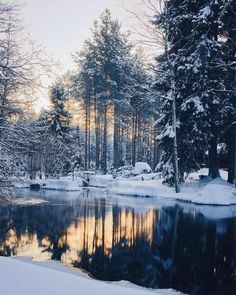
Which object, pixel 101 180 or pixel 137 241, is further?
pixel 101 180

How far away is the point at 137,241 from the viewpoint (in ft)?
42.5

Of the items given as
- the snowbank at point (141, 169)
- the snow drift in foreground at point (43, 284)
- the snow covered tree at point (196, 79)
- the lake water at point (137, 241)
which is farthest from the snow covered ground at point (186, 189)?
the snow drift in foreground at point (43, 284)

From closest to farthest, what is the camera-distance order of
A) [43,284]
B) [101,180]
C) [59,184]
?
1. [43,284]
2. [59,184]
3. [101,180]

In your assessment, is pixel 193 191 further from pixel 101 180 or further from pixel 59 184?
pixel 101 180

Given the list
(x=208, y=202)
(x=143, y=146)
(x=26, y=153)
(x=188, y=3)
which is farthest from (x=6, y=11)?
(x=143, y=146)

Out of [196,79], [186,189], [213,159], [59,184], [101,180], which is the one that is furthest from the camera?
[101,180]

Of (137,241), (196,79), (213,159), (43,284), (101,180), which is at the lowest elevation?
(137,241)

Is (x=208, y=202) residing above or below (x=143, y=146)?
below

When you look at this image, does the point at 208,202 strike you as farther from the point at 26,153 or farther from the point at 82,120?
the point at 82,120

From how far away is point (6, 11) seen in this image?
30.9 ft

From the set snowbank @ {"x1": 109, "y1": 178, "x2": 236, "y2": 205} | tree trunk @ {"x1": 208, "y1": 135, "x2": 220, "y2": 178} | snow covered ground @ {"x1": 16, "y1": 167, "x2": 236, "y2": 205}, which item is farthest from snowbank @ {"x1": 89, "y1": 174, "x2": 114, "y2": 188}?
tree trunk @ {"x1": 208, "y1": 135, "x2": 220, "y2": 178}

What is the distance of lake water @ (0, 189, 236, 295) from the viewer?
9156 millimetres

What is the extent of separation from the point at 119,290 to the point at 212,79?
2198cm

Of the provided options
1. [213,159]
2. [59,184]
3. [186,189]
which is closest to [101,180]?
[59,184]
